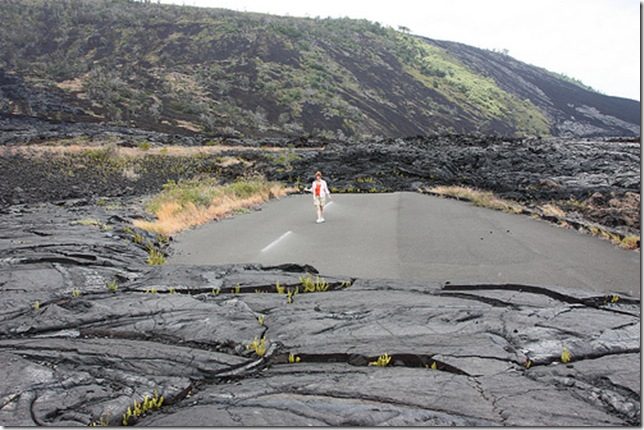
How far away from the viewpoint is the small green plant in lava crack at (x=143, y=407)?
4934 millimetres

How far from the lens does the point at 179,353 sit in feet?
20.6

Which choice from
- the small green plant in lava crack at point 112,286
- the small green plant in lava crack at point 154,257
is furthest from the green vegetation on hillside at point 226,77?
the small green plant in lava crack at point 112,286

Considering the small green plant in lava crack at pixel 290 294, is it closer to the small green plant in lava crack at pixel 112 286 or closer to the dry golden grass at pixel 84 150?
the small green plant in lava crack at pixel 112 286

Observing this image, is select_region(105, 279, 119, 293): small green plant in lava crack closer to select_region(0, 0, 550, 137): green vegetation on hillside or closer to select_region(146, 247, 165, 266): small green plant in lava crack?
select_region(146, 247, 165, 266): small green plant in lava crack

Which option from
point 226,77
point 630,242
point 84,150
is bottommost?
point 84,150

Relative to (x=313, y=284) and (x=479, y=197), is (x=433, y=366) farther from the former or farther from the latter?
(x=479, y=197)

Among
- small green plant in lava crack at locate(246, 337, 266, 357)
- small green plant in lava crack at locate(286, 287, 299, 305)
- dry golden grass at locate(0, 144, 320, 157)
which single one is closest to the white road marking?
small green plant in lava crack at locate(286, 287, 299, 305)

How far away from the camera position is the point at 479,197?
75.2ft

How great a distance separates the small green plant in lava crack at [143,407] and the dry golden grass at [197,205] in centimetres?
1061

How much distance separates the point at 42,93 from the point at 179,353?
63.7m

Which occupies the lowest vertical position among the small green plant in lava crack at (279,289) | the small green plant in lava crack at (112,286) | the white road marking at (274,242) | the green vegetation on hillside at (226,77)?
the white road marking at (274,242)

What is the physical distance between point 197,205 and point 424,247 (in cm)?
1046

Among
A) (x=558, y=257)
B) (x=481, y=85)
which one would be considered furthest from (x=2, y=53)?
(x=481, y=85)

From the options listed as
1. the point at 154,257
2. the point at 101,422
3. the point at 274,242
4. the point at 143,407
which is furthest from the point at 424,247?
the point at 101,422
